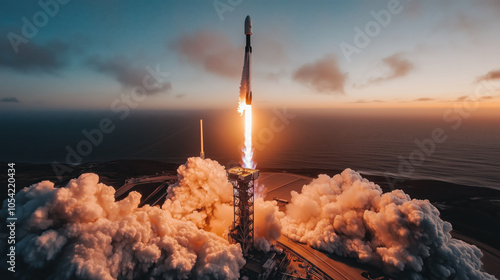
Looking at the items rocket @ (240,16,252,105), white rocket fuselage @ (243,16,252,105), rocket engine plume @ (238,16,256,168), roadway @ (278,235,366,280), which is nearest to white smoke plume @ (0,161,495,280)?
roadway @ (278,235,366,280)

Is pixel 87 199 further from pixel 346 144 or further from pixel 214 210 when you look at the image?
pixel 346 144

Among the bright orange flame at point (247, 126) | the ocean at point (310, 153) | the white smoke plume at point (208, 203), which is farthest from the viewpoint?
the ocean at point (310, 153)

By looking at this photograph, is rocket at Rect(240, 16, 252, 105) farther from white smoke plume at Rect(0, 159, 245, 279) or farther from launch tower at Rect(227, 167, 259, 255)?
white smoke plume at Rect(0, 159, 245, 279)

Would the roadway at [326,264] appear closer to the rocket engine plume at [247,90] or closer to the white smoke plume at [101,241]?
the white smoke plume at [101,241]

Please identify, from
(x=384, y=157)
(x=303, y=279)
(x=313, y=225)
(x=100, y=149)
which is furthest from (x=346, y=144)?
(x=100, y=149)

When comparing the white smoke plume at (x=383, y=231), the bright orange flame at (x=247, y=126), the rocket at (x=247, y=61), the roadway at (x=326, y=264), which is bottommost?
the roadway at (x=326, y=264)

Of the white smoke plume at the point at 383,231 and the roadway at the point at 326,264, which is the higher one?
the white smoke plume at the point at 383,231

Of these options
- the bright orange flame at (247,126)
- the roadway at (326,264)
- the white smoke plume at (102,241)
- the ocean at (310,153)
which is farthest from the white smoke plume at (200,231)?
the ocean at (310,153)
